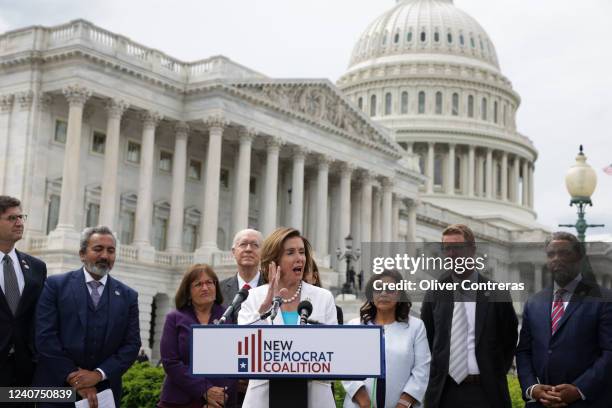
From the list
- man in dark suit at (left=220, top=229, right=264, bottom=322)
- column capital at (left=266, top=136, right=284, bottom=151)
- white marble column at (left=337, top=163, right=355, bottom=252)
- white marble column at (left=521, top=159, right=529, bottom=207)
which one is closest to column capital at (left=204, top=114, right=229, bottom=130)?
column capital at (left=266, top=136, right=284, bottom=151)

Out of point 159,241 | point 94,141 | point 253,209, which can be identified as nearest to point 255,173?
point 253,209

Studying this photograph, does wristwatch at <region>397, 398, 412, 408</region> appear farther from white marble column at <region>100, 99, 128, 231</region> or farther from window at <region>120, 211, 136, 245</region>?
window at <region>120, 211, 136, 245</region>

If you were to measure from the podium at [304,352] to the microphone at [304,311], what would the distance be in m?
0.43

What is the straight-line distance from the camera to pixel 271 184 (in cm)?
5688

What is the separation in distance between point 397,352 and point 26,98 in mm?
42557

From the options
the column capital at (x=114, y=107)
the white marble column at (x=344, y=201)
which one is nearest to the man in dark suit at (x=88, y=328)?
the column capital at (x=114, y=107)

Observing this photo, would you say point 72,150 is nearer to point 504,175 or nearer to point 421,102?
point 421,102

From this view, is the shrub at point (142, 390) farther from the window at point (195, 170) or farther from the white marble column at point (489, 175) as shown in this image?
the white marble column at point (489, 175)

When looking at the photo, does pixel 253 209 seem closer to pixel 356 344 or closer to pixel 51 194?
pixel 51 194

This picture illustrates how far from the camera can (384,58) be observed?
116625 millimetres

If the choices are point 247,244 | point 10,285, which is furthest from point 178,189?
point 10,285

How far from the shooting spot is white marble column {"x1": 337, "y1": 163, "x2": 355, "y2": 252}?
2467 inches

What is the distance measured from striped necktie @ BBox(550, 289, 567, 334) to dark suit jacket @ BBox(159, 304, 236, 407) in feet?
11.0

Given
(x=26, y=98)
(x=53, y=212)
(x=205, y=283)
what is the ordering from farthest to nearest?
(x=53, y=212) < (x=26, y=98) < (x=205, y=283)
